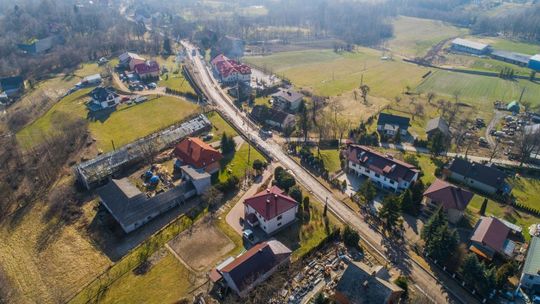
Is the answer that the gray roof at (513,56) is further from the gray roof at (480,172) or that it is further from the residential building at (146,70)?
the residential building at (146,70)

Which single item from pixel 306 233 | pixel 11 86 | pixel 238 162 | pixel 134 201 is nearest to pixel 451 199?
pixel 306 233

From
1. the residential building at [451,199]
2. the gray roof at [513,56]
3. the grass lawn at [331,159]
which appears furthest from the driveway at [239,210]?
the gray roof at [513,56]

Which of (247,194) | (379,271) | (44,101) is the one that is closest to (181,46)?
(44,101)

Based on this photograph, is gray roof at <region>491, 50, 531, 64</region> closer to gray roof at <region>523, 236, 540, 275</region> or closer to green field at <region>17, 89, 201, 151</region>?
gray roof at <region>523, 236, 540, 275</region>

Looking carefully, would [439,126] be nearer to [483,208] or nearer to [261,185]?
[483,208]

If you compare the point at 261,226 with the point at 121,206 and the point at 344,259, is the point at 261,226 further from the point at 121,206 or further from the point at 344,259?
the point at 121,206

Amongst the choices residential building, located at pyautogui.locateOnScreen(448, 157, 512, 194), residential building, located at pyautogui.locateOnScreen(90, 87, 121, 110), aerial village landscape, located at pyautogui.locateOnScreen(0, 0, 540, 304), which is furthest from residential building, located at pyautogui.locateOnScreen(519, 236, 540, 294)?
residential building, located at pyautogui.locateOnScreen(90, 87, 121, 110)
